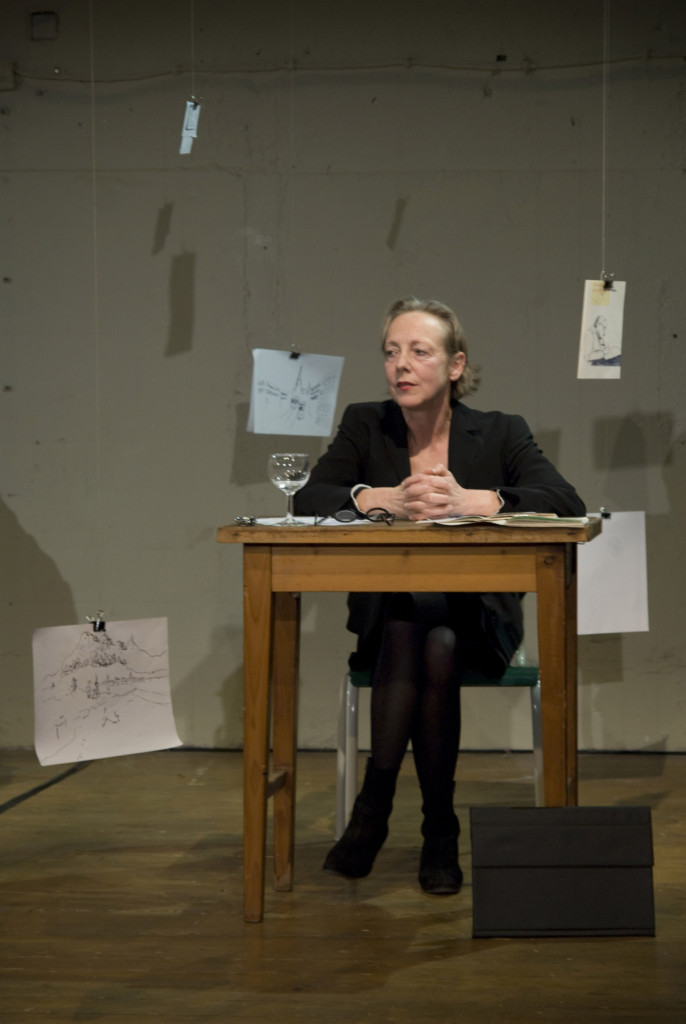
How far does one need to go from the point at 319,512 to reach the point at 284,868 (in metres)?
0.69

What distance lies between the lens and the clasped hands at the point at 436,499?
2010 millimetres

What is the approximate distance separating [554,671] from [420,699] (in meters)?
0.32

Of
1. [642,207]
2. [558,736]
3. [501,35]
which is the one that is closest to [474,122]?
[501,35]

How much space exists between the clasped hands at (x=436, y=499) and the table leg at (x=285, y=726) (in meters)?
0.29

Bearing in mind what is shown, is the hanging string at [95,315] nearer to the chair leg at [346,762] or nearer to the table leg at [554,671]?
the chair leg at [346,762]

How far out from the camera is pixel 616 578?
292cm

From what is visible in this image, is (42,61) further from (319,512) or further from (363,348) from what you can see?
(319,512)

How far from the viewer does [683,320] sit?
3307mm

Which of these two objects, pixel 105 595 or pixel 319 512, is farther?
pixel 105 595

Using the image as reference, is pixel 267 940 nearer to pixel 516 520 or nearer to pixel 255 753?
pixel 255 753

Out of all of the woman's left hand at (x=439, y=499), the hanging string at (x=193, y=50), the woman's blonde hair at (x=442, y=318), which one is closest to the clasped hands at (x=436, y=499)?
the woman's left hand at (x=439, y=499)

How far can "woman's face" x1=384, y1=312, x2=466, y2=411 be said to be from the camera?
7.68ft

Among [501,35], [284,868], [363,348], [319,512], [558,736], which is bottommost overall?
[284,868]

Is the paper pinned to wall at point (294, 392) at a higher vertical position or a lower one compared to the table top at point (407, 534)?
higher
